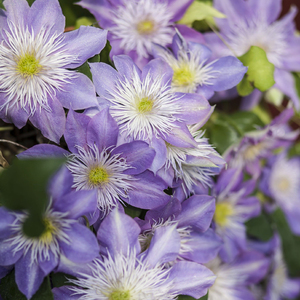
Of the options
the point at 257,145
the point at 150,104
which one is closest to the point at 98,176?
the point at 150,104

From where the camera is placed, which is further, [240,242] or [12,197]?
[240,242]

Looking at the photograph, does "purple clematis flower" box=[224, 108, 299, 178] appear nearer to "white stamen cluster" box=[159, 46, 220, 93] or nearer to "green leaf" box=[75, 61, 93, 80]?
"white stamen cluster" box=[159, 46, 220, 93]

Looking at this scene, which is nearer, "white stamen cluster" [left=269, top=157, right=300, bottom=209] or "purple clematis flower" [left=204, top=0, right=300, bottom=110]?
Answer: "purple clematis flower" [left=204, top=0, right=300, bottom=110]

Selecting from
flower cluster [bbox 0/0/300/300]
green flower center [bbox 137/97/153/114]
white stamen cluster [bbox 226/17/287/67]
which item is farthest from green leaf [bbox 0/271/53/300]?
white stamen cluster [bbox 226/17/287/67]

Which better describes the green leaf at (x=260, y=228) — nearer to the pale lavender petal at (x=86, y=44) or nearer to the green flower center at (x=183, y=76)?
the green flower center at (x=183, y=76)

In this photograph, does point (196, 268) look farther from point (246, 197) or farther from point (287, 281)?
point (287, 281)

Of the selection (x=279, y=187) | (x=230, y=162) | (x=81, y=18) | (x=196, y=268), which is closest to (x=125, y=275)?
(x=196, y=268)
